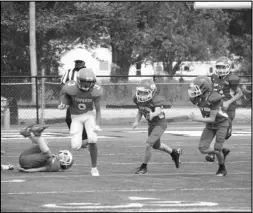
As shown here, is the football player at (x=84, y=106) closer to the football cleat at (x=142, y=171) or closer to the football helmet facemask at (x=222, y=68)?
the football cleat at (x=142, y=171)

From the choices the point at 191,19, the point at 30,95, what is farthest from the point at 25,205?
the point at 191,19

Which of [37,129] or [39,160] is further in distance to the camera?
[39,160]

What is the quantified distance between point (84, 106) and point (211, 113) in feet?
6.17

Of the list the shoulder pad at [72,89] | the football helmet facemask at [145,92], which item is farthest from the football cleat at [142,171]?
the shoulder pad at [72,89]

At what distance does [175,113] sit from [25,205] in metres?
19.2

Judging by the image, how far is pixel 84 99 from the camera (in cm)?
1360

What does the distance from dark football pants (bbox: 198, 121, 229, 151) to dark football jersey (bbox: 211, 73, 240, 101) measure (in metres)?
1.77

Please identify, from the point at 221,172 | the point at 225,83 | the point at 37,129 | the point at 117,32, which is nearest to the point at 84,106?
the point at 37,129

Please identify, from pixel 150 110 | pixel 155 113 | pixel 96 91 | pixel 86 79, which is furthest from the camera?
pixel 150 110

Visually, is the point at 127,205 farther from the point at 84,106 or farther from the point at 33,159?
the point at 33,159

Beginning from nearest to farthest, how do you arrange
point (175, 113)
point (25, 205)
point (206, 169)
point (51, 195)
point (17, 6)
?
point (25, 205) < point (51, 195) < point (206, 169) < point (175, 113) < point (17, 6)

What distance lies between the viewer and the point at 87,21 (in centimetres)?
3384

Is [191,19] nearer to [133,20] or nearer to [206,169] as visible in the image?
[133,20]

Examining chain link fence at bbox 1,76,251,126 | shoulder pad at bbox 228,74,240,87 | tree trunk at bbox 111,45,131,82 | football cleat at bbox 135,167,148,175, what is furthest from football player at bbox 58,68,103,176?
tree trunk at bbox 111,45,131,82
